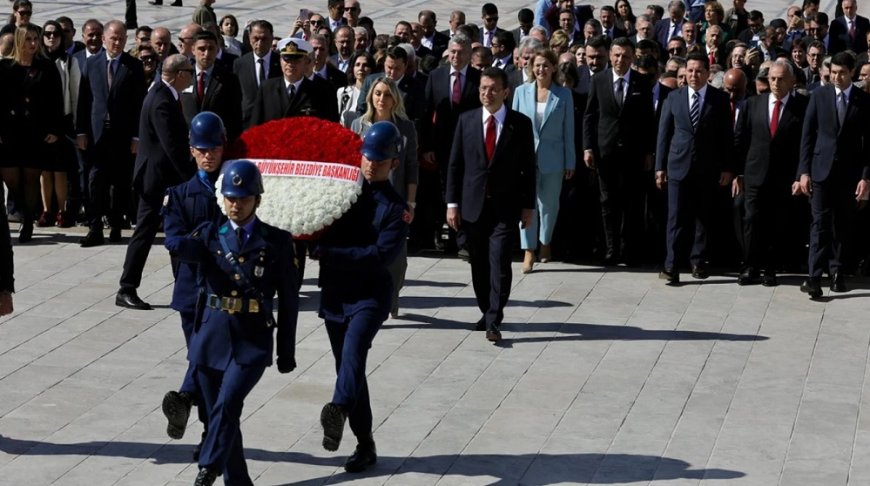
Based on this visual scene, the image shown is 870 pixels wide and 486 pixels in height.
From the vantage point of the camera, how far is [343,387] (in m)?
8.41

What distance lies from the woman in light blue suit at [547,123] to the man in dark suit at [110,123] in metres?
3.55

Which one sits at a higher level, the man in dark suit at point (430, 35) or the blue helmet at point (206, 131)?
the blue helmet at point (206, 131)

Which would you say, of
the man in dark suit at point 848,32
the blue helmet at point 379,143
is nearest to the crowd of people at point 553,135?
the blue helmet at point 379,143

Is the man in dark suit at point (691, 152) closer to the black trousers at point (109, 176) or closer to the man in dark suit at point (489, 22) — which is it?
the black trousers at point (109, 176)

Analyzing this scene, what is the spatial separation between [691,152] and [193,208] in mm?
6056

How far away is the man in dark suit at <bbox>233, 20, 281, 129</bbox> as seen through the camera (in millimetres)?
14562

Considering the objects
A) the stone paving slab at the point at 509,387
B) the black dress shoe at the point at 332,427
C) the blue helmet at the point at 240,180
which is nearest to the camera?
the blue helmet at the point at 240,180

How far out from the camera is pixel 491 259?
38.4 ft

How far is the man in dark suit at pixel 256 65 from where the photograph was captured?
14562 millimetres

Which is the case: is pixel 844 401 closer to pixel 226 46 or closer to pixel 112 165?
pixel 112 165

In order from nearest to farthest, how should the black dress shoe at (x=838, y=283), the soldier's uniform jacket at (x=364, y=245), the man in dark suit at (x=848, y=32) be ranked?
the soldier's uniform jacket at (x=364, y=245) < the black dress shoe at (x=838, y=283) < the man in dark suit at (x=848, y=32)

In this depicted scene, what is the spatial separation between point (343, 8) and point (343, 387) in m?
12.7

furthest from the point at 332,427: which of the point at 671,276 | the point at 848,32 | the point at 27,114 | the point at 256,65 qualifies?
the point at 848,32

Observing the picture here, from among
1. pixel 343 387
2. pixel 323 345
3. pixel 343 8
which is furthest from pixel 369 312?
pixel 343 8
